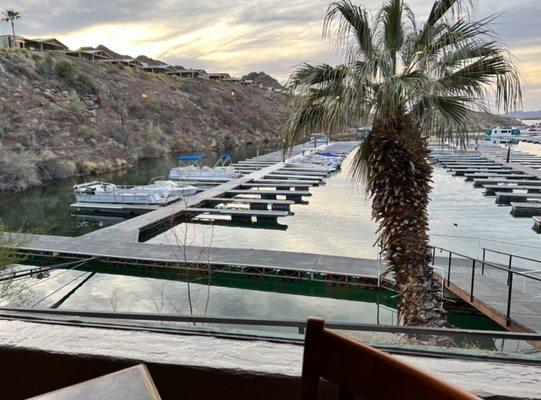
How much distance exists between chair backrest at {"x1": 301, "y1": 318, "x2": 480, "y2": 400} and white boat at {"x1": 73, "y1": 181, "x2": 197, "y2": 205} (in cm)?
1982

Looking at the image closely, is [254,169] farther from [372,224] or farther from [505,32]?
[505,32]

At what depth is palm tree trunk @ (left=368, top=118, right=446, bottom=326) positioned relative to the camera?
5.80m

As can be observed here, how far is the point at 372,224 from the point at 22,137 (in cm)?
2622

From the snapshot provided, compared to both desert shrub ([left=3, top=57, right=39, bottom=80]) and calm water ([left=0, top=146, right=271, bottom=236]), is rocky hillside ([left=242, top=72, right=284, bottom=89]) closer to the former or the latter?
desert shrub ([left=3, top=57, right=39, bottom=80])

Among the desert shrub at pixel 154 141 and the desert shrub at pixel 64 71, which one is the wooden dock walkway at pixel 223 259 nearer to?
the desert shrub at pixel 154 141

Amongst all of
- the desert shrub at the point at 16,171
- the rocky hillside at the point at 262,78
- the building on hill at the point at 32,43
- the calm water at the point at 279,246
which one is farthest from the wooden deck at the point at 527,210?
the rocky hillside at the point at 262,78

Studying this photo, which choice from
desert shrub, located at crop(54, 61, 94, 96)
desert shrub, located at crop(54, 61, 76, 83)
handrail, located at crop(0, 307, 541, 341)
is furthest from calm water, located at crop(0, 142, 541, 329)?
desert shrub, located at crop(54, 61, 76, 83)

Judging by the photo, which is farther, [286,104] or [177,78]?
[177,78]

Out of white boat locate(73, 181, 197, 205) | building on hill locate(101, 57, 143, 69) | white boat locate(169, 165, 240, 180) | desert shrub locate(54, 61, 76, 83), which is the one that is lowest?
white boat locate(73, 181, 197, 205)

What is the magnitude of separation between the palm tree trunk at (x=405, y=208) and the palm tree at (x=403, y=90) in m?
0.01

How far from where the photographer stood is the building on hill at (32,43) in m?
49.8

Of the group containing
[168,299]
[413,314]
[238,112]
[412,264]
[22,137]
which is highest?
[238,112]

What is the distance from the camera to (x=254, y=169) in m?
31.4

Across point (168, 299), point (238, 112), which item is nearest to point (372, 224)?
point (168, 299)
